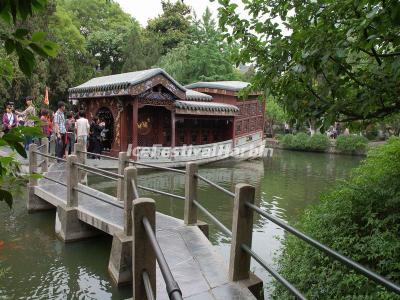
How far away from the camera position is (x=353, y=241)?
3.75m

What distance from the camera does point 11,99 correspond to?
771 inches

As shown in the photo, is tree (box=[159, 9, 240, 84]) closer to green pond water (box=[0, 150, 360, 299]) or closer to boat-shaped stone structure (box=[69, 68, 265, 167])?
boat-shaped stone structure (box=[69, 68, 265, 167])

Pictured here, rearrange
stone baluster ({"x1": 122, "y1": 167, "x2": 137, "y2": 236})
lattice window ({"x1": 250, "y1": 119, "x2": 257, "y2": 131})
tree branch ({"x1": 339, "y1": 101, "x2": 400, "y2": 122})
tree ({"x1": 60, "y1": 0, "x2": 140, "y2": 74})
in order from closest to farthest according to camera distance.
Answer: tree branch ({"x1": 339, "y1": 101, "x2": 400, "y2": 122})
stone baluster ({"x1": 122, "y1": 167, "x2": 137, "y2": 236})
lattice window ({"x1": 250, "y1": 119, "x2": 257, "y2": 131})
tree ({"x1": 60, "y1": 0, "x2": 140, "y2": 74})

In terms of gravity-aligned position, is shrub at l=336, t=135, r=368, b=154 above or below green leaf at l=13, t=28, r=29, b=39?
below

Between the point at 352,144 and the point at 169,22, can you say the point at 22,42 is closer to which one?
the point at 352,144

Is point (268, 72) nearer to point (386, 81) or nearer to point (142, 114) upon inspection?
point (386, 81)

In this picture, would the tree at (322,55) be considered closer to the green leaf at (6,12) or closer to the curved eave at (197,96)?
the green leaf at (6,12)

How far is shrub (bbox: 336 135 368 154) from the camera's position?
81.5 feet

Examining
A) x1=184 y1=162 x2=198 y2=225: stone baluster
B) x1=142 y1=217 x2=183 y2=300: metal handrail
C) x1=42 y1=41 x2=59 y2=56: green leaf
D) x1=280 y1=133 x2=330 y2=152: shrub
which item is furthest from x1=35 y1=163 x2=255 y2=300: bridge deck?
x1=280 y1=133 x2=330 y2=152: shrub

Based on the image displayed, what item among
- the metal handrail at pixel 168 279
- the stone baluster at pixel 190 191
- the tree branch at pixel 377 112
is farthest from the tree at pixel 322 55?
the metal handrail at pixel 168 279

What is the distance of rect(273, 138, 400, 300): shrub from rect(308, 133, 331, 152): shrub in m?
22.1

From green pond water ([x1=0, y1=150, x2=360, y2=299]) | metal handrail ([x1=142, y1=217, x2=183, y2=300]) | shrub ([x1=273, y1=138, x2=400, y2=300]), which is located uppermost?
metal handrail ([x1=142, y1=217, x2=183, y2=300])

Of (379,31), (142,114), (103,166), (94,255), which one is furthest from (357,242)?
(142,114)

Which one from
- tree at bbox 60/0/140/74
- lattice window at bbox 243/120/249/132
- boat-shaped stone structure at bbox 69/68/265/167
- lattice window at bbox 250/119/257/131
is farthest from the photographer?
tree at bbox 60/0/140/74
